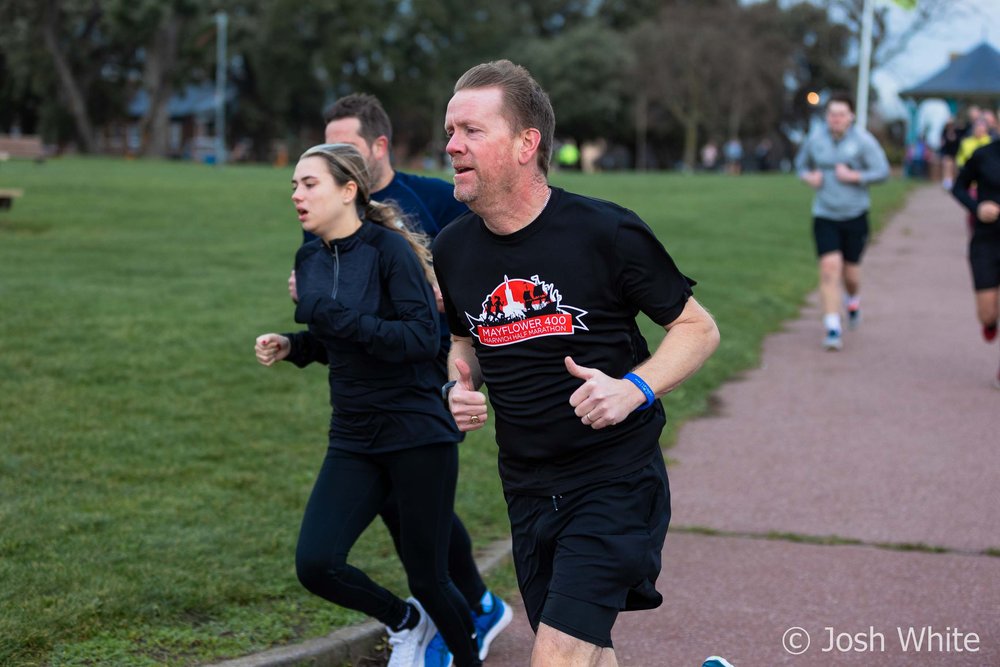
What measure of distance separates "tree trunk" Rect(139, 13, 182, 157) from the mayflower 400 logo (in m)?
63.9

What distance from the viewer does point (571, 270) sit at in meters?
3.43

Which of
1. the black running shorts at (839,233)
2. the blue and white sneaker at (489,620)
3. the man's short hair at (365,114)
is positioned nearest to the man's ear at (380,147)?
the man's short hair at (365,114)

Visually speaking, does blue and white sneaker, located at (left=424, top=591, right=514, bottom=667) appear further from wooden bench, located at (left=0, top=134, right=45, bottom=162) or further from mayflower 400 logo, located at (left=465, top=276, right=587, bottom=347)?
wooden bench, located at (left=0, top=134, right=45, bottom=162)

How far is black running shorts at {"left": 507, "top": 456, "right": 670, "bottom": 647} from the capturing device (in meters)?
3.31

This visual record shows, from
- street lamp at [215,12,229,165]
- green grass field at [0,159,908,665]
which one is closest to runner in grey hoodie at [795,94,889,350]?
green grass field at [0,159,908,665]

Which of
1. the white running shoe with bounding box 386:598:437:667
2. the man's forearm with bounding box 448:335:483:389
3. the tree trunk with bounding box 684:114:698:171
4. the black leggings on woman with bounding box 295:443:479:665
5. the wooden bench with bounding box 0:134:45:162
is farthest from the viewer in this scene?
the tree trunk with bounding box 684:114:698:171

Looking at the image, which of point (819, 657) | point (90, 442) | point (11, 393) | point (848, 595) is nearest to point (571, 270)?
point (819, 657)

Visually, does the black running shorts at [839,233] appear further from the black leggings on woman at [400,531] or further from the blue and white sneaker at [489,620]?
the black leggings on woman at [400,531]

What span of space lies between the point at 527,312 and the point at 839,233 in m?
9.00

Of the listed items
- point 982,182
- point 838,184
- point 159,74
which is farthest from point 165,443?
point 159,74

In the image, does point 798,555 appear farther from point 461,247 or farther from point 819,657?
point 461,247

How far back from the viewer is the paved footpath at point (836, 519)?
507 centimetres

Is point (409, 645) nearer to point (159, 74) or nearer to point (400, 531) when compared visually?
point (400, 531)

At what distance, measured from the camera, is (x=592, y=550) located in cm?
338
